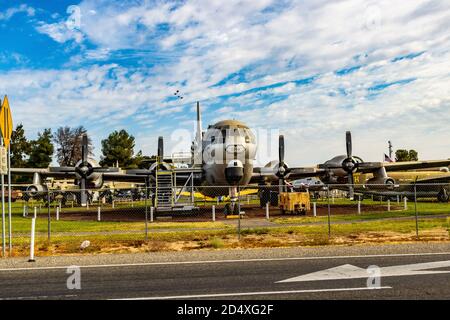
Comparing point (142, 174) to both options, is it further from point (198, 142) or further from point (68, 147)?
point (68, 147)

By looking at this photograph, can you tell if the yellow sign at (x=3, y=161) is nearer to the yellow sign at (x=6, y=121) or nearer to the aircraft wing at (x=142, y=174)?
the yellow sign at (x=6, y=121)

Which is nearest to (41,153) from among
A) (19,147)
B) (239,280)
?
(19,147)

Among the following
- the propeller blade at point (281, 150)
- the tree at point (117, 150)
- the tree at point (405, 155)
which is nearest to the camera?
the propeller blade at point (281, 150)

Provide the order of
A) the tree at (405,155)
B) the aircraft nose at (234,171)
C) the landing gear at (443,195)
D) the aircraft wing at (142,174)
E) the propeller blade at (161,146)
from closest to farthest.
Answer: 1. the aircraft nose at (234,171)
2. the aircraft wing at (142,174)
3. the propeller blade at (161,146)
4. the landing gear at (443,195)
5. the tree at (405,155)

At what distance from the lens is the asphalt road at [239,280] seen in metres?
6.95

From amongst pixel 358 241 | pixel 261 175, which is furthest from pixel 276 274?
pixel 261 175

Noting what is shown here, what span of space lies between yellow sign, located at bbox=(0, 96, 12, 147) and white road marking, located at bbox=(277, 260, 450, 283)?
31.4 ft

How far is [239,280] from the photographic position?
8195 millimetres

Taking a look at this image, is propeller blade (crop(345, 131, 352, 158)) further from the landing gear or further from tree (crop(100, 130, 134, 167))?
tree (crop(100, 130, 134, 167))

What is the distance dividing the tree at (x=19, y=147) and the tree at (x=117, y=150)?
18762mm

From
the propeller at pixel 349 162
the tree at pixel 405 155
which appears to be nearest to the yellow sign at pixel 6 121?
the propeller at pixel 349 162

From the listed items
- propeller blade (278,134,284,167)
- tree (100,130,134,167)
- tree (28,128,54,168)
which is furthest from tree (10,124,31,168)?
propeller blade (278,134,284,167)

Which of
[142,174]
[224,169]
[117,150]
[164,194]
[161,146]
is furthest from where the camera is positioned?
[117,150]

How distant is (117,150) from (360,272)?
91.5 meters
